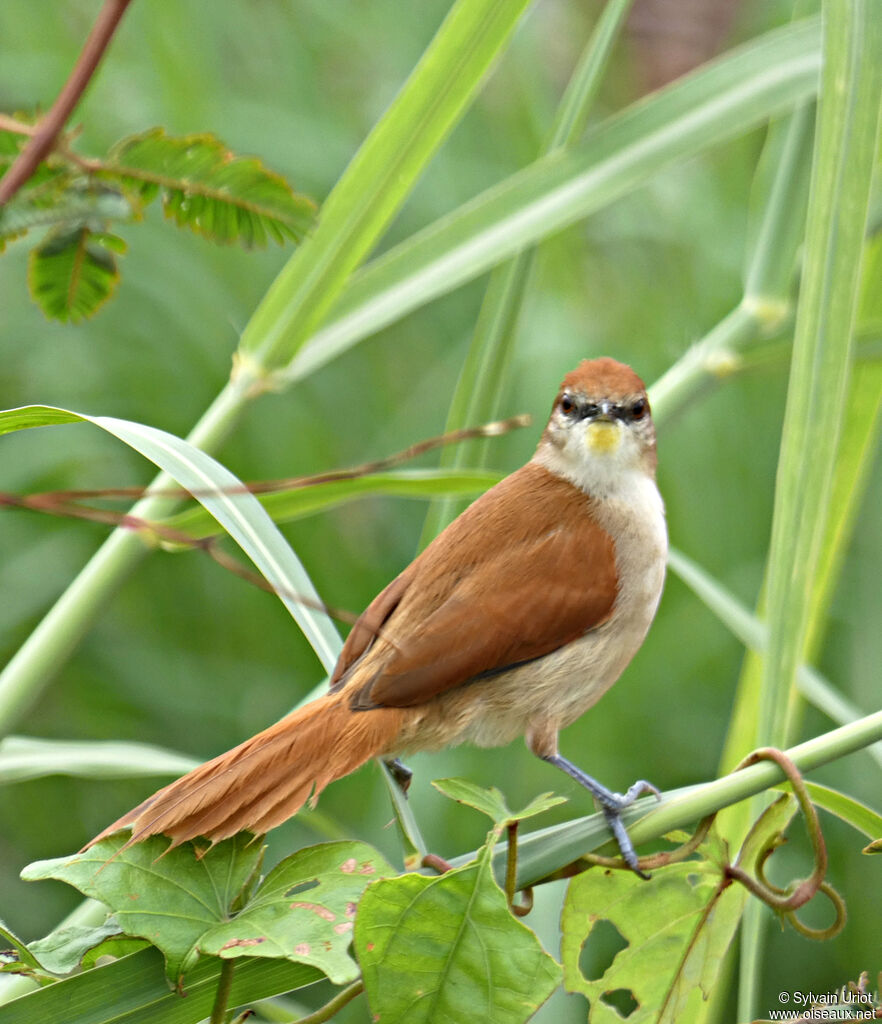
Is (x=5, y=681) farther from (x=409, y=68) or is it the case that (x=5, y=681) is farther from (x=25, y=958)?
(x=409, y=68)

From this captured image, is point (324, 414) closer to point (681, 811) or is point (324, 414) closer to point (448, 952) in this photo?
point (681, 811)

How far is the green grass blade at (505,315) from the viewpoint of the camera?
1513 mm

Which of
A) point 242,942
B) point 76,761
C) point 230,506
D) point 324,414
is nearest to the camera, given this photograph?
point 242,942

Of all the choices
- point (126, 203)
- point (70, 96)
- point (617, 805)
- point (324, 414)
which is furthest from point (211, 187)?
point (324, 414)

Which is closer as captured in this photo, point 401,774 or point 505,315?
point 401,774

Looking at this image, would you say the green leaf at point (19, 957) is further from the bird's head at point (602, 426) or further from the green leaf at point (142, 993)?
the bird's head at point (602, 426)

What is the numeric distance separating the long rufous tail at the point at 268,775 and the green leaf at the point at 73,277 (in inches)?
17.0

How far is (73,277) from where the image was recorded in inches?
Answer: 40.9

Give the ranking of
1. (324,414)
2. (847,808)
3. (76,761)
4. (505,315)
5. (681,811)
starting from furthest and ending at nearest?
(324,414)
(505,315)
(76,761)
(847,808)
(681,811)

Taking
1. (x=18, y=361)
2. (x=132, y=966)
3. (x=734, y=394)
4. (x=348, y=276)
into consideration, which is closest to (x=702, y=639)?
(x=734, y=394)

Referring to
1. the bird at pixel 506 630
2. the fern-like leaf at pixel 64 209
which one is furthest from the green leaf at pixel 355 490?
the fern-like leaf at pixel 64 209

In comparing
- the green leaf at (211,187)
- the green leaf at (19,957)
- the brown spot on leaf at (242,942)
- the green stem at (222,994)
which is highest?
the green leaf at (211,187)

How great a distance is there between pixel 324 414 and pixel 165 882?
199 centimetres

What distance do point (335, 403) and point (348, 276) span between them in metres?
1.33
